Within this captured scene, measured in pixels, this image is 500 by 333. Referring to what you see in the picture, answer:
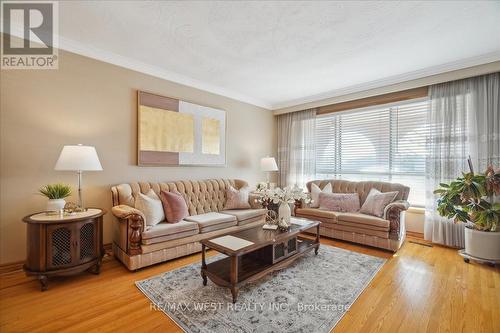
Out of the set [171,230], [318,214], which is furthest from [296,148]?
[171,230]

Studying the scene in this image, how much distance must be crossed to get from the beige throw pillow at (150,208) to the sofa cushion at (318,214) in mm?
2380

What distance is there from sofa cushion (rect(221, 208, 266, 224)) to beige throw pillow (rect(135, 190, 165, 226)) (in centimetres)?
114

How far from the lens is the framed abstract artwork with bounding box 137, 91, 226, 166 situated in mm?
3479

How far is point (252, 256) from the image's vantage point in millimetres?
2535

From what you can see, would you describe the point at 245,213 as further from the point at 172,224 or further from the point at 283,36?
the point at 283,36

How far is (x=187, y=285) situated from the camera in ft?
7.55

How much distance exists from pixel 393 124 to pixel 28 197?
555 cm

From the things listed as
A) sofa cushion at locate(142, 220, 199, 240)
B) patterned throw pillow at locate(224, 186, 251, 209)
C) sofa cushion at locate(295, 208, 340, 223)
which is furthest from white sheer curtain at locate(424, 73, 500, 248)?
sofa cushion at locate(142, 220, 199, 240)

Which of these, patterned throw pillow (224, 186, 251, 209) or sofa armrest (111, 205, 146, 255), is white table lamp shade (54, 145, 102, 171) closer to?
sofa armrest (111, 205, 146, 255)

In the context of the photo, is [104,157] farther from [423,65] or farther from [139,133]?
[423,65]

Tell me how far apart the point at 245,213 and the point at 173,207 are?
1.20 meters

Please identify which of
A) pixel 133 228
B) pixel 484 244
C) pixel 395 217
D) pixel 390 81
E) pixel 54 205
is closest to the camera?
pixel 54 205

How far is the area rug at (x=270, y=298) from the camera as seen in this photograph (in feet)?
5.76

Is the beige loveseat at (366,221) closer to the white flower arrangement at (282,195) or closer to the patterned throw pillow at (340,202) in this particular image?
the patterned throw pillow at (340,202)
